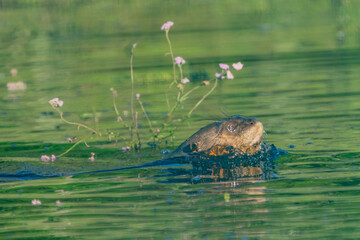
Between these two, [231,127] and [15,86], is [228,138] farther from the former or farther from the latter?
[15,86]

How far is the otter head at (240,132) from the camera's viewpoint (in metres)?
9.51

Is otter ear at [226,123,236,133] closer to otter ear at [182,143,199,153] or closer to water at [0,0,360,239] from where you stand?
otter ear at [182,143,199,153]

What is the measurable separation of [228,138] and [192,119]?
2.69 meters

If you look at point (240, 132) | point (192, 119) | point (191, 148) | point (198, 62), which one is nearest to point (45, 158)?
point (191, 148)

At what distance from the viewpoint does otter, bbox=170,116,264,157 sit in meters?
9.53

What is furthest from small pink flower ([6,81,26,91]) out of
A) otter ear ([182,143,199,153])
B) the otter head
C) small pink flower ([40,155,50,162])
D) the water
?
the otter head

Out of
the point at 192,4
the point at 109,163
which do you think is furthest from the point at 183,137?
the point at 192,4

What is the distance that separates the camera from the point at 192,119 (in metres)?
12.3

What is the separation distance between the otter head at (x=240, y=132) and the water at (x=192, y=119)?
438 millimetres

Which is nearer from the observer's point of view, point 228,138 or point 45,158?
point 228,138

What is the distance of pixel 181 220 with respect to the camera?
270 inches

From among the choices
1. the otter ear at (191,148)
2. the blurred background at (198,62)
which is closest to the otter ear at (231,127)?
the otter ear at (191,148)

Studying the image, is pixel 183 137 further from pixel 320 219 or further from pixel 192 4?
pixel 192 4

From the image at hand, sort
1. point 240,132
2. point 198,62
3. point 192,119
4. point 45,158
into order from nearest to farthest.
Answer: point 240,132 → point 45,158 → point 192,119 → point 198,62
